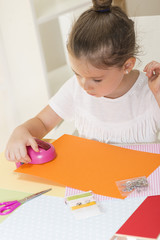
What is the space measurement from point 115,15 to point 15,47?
1.48 meters

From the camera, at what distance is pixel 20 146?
99 centimetres

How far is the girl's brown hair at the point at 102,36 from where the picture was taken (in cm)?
98

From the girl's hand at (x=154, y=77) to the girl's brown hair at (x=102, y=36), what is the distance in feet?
0.39

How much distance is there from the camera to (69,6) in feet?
6.40

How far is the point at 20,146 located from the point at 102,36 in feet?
1.17

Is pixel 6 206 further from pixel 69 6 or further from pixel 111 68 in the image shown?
pixel 69 6

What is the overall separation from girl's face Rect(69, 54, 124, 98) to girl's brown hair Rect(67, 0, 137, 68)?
0.02 metres

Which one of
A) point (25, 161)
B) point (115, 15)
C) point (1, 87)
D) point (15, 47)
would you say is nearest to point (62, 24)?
point (15, 47)

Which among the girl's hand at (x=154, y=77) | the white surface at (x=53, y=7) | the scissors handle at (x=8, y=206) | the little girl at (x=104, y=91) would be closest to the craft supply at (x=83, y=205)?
the scissors handle at (x=8, y=206)

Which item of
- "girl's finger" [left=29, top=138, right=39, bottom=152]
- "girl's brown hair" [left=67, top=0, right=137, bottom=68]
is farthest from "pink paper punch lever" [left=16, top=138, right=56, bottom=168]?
"girl's brown hair" [left=67, top=0, right=137, bottom=68]

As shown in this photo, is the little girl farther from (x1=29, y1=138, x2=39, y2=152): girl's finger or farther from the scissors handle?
the scissors handle

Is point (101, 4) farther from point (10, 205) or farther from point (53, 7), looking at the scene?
point (53, 7)

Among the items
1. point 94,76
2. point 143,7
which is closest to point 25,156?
point 94,76

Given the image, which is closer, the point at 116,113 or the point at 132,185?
the point at 132,185
